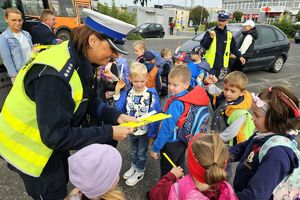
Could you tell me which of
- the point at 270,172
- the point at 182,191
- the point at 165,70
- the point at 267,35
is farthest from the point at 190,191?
the point at 267,35

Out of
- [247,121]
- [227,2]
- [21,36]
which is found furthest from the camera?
[227,2]

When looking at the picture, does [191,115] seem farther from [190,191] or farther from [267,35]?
[267,35]

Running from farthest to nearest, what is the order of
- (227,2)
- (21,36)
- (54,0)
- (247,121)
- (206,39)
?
1. (227,2)
2. (54,0)
3. (206,39)
4. (21,36)
5. (247,121)

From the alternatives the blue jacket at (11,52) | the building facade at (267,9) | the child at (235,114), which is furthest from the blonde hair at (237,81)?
the building facade at (267,9)

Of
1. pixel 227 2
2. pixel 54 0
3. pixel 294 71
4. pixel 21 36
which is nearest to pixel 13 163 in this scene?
pixel 21 36

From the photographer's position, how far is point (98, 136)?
1553mm

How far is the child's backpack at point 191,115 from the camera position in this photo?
93.1 inches

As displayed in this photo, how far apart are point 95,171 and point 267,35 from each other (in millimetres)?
8143

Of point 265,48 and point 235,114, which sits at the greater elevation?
point 235,114

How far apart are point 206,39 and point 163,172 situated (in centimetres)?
330

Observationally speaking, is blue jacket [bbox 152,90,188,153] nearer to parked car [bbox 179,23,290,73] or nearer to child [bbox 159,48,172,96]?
child [bbox 159,48,172,96]

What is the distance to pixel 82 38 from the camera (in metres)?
1.55

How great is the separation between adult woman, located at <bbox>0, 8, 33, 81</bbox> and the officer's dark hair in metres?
2.78

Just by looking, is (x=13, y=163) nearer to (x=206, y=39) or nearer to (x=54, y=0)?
(x=206, y=39)
